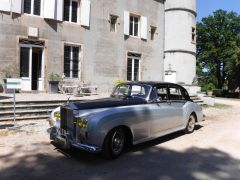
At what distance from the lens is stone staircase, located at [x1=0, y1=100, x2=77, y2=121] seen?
32.1 ft

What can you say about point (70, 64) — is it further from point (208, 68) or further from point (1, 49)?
point (208, 68)

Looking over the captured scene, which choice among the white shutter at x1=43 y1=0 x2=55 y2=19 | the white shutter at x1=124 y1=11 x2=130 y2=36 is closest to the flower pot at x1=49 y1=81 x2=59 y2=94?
the white shutter at x1=43 y1=0 x2=55 y2=19

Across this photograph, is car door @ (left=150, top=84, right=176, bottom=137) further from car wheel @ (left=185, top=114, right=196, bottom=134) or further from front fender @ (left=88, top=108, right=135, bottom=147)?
front fender @ (left=88, top=108, right=135, bottom=147)

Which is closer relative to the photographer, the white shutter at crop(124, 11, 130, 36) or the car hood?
the car hood

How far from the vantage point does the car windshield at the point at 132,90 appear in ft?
24.2

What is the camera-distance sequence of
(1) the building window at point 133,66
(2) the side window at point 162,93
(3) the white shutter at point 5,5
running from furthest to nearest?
1. (1) the building window at point 133,66
2. (3) the white shutter at point 5,5
3. (2) the side window at point 162,93

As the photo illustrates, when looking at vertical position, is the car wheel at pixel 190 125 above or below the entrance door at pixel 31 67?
below

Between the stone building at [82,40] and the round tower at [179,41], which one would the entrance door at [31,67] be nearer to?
the stone building at [82,40]

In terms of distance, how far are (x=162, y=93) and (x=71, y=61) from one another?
9.70 meters

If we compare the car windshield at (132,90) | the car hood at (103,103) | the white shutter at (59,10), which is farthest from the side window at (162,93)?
the white shutter at (59,10)

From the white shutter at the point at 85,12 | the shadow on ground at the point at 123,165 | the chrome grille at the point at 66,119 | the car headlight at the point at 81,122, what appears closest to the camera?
the shadow on ground at the point at 123,165

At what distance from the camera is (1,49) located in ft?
46.2

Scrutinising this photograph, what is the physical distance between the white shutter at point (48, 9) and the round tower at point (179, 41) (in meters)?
11.2

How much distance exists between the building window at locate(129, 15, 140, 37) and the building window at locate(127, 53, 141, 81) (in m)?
1.45
